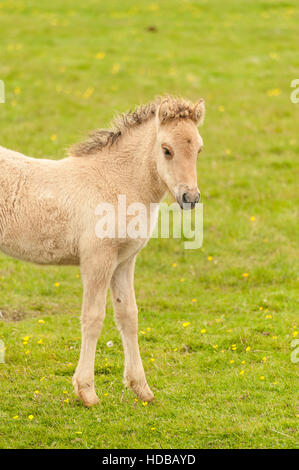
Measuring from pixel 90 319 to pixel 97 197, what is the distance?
4.00 ft

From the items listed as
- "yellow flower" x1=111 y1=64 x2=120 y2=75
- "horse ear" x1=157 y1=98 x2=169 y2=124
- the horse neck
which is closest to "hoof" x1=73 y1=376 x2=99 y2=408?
the horse neck

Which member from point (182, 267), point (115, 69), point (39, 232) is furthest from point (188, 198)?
point (115, 69)

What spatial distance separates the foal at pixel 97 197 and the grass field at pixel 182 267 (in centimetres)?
64

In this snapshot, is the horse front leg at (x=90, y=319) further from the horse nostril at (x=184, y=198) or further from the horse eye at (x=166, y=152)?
the horse eye at (x=166, y=152)

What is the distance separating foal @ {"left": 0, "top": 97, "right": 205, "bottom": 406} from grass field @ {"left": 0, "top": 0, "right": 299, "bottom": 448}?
2.10 ft

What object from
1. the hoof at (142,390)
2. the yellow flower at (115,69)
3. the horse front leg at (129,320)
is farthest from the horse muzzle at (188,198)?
the yellow flower at (115,69)

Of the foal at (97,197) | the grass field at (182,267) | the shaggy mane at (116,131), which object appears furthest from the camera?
the shaggy mane at (116,131)

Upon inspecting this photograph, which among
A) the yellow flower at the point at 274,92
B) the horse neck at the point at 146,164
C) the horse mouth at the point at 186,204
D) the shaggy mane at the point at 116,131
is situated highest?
the yellow flower at the point at 274,92

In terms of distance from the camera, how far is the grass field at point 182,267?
676 centimetres

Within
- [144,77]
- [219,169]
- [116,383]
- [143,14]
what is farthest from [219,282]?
[143,14]

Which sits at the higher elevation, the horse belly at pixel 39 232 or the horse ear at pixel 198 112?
the horse ear at pixel 198 112

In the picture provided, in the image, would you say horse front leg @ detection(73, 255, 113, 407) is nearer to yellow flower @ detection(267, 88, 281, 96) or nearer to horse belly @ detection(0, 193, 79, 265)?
horse belly @ detection(0, 193, 79, 265)

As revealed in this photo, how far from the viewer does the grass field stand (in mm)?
6755
